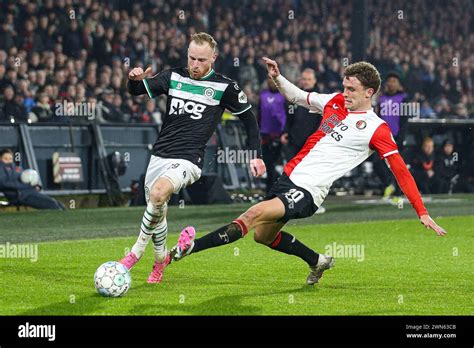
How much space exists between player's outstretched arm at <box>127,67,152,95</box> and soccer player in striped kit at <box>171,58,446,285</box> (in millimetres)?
1043

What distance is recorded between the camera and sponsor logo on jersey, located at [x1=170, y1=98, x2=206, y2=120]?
997 cm

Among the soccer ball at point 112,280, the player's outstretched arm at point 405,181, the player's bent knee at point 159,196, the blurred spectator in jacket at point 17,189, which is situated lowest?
the blurred spectator in jacket at point 17,189

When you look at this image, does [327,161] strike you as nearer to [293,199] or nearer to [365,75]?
[293,199]

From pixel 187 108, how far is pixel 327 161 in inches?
55.4

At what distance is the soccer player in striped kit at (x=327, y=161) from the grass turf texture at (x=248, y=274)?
0.57m

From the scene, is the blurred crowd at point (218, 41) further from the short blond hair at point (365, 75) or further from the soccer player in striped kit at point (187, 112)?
the short blond hair at point (365, 75)

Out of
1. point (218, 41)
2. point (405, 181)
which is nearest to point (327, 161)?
point (405, 181)

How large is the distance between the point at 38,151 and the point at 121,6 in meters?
6.71

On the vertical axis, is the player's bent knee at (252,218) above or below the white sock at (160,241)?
above

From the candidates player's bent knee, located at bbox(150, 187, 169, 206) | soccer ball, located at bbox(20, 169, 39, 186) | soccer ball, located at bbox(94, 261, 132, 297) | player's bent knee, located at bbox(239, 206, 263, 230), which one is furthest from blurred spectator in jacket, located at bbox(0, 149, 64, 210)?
player's bent knee, located at bbox(239, 206, 263, 230)

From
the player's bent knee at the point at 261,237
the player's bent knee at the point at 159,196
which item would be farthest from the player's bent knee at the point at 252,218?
the player's bent knee at the point at 159,196

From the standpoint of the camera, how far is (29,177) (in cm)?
1791

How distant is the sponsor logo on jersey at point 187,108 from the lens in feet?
32.7

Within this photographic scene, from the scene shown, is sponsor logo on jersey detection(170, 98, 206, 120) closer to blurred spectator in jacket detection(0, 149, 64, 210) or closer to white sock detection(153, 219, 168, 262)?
white sock detection(153, 219, 168, 262)
